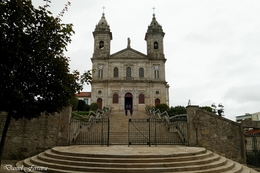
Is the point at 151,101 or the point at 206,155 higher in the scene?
the point at 151,101

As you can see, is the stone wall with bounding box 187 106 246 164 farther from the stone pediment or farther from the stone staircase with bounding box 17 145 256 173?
the stone pediment

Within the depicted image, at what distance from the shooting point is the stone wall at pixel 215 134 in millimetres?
10633

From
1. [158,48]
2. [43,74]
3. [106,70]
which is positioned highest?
[158,48]

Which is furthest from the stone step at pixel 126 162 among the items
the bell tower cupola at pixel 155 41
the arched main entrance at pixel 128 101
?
the bell tower cupola at pixel 155 41

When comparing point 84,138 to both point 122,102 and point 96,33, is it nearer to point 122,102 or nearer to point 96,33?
point 122,102

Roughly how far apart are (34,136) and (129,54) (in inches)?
1167

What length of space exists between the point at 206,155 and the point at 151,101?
27510 millimetres

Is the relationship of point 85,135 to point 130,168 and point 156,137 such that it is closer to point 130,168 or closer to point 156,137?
point 156,137

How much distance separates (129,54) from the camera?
38094 mm

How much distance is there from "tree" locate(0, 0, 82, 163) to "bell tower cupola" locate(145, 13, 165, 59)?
32.2 meters

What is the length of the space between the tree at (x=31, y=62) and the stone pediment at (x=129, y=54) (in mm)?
30794

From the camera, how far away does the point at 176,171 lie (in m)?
6.43

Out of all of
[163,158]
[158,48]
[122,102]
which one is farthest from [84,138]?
[158,48]

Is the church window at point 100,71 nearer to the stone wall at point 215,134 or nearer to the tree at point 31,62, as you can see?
the stone wall at point 215,134
